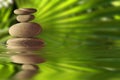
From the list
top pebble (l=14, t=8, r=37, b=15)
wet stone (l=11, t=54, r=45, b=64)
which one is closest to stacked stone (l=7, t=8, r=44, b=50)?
top pebble (l=14, t=8, r=37, b=15)

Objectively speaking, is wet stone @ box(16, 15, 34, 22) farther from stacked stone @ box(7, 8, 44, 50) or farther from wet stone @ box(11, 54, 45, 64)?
wet stone @ box(11, 54, 45, 64)

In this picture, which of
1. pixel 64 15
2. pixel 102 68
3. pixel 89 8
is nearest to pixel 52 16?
pixel 64 15

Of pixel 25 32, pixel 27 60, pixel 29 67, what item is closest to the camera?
pixel 29 67

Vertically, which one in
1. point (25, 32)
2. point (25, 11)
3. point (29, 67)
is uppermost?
point (25, 11)

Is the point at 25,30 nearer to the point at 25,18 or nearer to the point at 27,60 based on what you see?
the point at 25,18

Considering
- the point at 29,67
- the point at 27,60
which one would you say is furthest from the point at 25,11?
the point at 29,67

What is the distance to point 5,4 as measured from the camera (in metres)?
1.88

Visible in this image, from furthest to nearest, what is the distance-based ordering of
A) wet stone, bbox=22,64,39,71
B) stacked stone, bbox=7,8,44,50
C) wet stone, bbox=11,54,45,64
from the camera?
stacked stone, bbox=7,8,44,50 < wet stone, bbox=11,54,45,64 < wet stone, bbox=22,64,39,71

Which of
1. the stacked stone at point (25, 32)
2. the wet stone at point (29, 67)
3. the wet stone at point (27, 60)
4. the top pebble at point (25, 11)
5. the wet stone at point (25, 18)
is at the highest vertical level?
the top pebble at point (25, 11)

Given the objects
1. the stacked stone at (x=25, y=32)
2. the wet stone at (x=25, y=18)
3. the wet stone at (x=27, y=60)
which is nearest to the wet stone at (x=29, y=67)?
the wet stone at (x=27, y=60)

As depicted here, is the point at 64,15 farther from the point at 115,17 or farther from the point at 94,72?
the point at 94,72

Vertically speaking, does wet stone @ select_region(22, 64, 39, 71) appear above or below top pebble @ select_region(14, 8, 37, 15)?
below

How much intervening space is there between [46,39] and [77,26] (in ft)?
0.59

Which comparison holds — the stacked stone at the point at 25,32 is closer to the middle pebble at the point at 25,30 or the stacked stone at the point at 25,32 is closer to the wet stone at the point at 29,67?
the middle pebble at the point at 25,30
